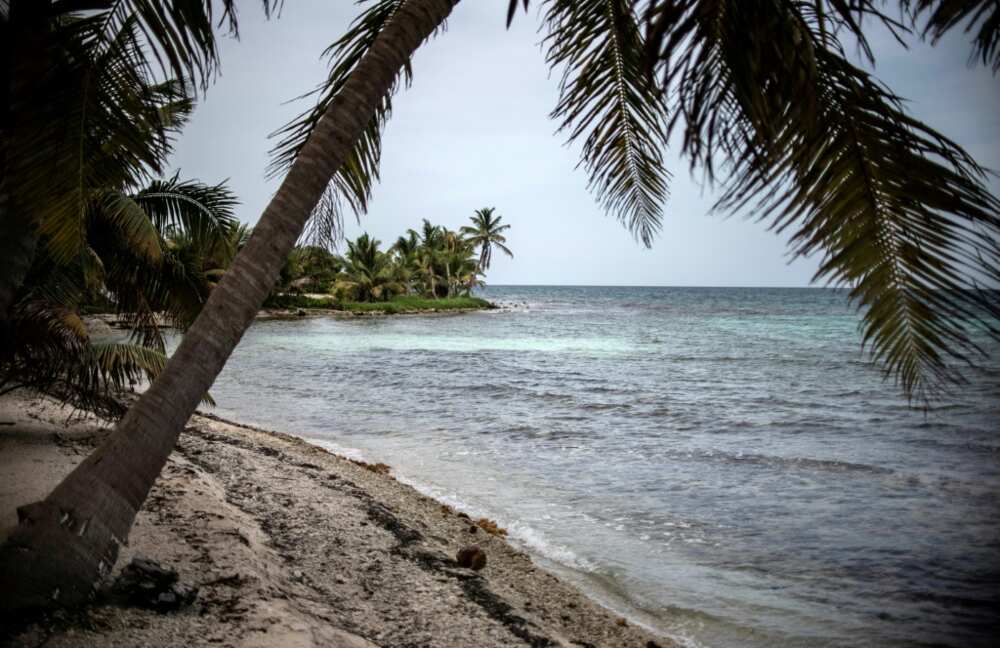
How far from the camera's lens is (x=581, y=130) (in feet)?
11.8

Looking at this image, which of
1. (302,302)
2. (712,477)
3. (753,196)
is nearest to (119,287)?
(753,196)

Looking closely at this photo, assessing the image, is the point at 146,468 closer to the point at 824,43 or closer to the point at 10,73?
the point at 10,73

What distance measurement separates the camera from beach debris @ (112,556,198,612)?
9.36ft

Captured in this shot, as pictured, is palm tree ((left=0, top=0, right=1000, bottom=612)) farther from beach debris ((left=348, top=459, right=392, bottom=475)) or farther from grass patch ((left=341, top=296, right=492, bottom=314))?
grass patch ((left=341, top=296, right=492, bottom=314))

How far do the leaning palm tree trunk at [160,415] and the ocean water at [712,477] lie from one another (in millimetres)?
2323

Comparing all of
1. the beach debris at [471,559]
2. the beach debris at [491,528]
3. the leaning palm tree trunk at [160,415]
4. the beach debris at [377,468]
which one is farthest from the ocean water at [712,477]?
the leaning palm tree trunk at [160,415]

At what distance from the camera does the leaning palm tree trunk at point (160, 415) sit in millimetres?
2555

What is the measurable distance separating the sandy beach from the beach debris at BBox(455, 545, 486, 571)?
0.26 ft

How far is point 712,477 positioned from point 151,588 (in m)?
7.69

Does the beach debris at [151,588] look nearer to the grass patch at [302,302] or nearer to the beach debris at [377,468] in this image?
the beach debris at [377,468]

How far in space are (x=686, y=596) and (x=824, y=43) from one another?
4.57 meters

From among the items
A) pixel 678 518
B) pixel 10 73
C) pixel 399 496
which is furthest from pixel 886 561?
pixel 10 73

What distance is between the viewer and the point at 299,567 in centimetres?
418

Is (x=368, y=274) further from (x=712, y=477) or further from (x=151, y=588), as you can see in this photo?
(x=151, y=588)
